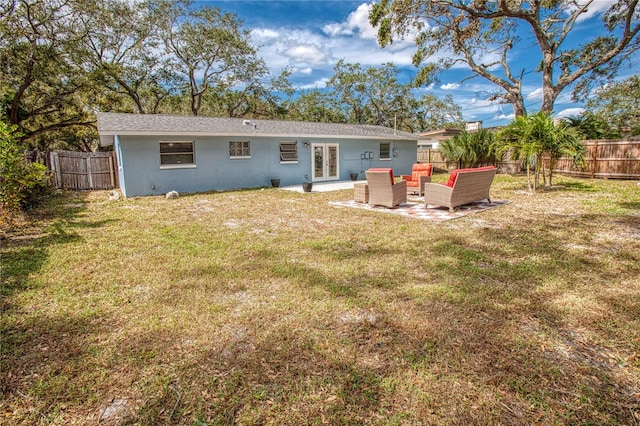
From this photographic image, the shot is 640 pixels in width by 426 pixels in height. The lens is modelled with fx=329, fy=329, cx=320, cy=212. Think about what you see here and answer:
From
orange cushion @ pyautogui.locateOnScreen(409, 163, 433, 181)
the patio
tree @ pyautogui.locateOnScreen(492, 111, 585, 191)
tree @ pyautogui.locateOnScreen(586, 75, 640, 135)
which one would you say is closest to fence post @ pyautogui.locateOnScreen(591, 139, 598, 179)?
tree @ pyautogui.locateOnScreen(492, 111, 585, 191)

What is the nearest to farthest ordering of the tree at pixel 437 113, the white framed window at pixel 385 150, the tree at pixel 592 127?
the tree at pixel 592 127, the white framed window at pixel 385 150, the tree at pixel 437 113

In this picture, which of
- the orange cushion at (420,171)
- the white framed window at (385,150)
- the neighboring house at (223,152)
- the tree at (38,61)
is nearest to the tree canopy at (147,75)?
the tree at (38,61)

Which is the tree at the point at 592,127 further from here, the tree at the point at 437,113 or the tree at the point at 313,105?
the tree at the point at 313,105

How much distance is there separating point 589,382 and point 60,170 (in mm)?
17832

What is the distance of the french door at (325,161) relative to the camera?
55.2ft

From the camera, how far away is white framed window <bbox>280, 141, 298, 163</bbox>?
15750 millimetres

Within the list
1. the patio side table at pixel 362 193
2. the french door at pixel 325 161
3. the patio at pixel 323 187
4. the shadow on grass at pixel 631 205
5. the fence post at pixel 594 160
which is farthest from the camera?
the french door at pixel 325 161


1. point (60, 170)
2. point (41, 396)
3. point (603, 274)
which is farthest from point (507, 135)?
point (60, 170)

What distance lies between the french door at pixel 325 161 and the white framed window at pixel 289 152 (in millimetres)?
968

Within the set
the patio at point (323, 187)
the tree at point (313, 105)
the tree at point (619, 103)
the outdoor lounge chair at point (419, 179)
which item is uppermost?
the tree at point (313, 105)

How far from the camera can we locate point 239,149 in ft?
47.8

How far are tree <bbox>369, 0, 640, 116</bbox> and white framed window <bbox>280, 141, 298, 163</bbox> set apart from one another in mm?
7128

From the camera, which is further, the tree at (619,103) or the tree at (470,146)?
the tree at (619,103)

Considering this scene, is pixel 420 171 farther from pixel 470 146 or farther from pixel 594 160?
pixel 594 160
